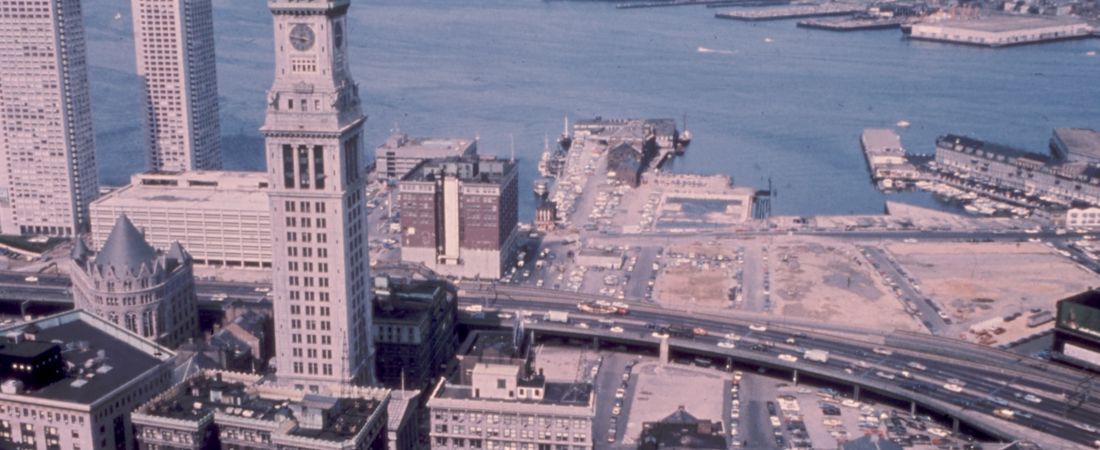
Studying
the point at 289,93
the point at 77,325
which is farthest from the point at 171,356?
the point at 289,93

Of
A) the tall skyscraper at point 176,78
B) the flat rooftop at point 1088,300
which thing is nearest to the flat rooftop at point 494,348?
the flat rooftop at point 1088,300

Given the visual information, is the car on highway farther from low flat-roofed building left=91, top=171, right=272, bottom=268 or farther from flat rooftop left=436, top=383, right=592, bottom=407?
low flat-roofed building left=91, top=171, right=272, bottom=268

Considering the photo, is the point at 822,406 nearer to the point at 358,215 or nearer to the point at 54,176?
the point at 358,215

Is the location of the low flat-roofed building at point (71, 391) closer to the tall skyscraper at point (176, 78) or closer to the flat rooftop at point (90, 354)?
the flat rooftop at point (90, 354)

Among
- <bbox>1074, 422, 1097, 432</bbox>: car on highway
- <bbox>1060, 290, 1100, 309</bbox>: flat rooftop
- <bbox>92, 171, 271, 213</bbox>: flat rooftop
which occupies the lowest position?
<bbox>1074, 422, 1097, 432</bbox>: car on highway

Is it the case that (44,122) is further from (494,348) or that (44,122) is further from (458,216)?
(494,348)

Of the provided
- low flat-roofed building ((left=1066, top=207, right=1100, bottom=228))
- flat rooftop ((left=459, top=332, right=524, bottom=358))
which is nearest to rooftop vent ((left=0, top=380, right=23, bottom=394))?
flat rooftop ((left=459, top=332, right=524, bottom=358))
